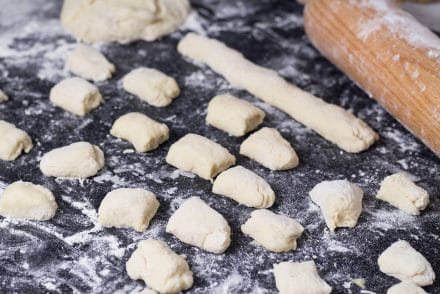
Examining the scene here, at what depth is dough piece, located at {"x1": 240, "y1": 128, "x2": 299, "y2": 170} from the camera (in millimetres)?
2090

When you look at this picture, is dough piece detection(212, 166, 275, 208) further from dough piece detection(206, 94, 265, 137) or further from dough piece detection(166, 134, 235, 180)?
dough piece detection(206, 94, 265, 137)

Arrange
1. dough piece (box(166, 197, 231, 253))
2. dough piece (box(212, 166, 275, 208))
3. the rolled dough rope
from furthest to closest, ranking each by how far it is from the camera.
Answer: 1. the rolled dough rope
2. dough piece (box(212, 166, 275, 208))
3. dough piece (box(166, 197, 231, 253))

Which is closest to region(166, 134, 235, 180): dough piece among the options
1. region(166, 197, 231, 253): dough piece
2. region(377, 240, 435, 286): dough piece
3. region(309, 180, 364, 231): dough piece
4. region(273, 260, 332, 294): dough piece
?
region(166, 197, 231, 253): dough piece

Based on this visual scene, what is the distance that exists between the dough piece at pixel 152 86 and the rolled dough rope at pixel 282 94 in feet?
0.67

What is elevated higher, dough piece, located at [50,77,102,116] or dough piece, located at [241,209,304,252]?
dough piece, located at [241,209,304,252]

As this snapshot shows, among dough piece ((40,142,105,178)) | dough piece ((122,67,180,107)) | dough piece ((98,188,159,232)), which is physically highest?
dough piece ((122,67,180,107))

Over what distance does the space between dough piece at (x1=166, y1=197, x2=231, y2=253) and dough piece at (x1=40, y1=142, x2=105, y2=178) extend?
1.08ft

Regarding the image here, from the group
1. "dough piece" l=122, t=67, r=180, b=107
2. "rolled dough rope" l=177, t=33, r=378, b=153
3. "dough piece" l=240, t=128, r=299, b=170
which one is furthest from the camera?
"dough piece" l=122, t=67, r=180, b=107

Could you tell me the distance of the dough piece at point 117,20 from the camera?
8.56ft

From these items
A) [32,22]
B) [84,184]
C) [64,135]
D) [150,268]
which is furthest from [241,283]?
[32,22]

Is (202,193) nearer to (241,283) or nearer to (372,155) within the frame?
(241,283)

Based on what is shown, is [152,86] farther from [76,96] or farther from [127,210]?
[127,210]

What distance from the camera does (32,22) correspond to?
273 cm

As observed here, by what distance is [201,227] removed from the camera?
6.07 ft
